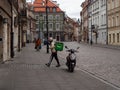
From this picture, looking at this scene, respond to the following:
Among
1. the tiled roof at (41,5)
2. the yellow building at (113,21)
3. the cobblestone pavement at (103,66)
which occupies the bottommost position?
the cobblestone pavement at (103,66)

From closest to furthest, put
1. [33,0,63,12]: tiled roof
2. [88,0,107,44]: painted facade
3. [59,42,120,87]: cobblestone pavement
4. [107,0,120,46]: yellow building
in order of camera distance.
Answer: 1. [59,42,120,87]: cobblestone pavement
2. [107,0,120,46]: yellow building
3. [88,0,107,44]: painted facade
4. [33,0,63,12]: tiled roof

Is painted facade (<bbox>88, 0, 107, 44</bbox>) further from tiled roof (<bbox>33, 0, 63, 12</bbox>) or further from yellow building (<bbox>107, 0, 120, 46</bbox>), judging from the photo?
tiled roof (<bbox>33, 0, 63, 12</bbox>)

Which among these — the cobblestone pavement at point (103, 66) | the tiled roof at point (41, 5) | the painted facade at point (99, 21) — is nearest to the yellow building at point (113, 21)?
the painted facade at point (99, 21)

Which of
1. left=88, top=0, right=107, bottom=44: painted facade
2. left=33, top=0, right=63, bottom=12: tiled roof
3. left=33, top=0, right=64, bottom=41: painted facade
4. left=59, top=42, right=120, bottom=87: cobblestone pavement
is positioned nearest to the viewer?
left=59, top=42, right=120, bottom=87: cobblestone pavement

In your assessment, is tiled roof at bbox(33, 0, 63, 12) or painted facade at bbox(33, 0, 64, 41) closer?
tiled roof at bbox(33, 0, 63, 12)

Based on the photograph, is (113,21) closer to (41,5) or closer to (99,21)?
(99,21)

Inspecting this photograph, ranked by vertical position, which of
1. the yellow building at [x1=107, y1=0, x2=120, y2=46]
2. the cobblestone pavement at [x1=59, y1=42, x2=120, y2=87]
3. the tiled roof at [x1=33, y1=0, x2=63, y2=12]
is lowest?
the cobblestone pavement at [x1=59, y1=42, x2=120, y2=87]

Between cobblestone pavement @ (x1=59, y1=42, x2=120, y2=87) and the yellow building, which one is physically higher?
Answer: the yellow building

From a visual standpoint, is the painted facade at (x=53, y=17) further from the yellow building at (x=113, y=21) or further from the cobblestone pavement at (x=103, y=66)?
the cobblestone pavement at (x=103, y=66)

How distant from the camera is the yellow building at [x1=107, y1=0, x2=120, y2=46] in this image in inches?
2648

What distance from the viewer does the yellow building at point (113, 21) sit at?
67.2 metres

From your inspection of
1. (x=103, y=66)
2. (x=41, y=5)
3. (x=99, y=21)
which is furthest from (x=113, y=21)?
(x=41, y=5)

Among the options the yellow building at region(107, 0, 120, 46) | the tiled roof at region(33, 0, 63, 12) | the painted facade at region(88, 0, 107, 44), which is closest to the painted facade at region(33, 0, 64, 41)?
the tiled roof at region(33, 0, 63, 12)

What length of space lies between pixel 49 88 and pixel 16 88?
1035 millimetres
